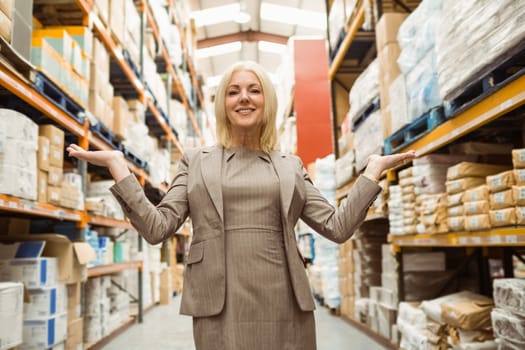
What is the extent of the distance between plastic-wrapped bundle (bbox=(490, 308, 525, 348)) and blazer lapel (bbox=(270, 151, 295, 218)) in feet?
5.06

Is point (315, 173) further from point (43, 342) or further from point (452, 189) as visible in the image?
point (43, 342)

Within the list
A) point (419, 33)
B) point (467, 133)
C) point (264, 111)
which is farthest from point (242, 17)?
point (264, 111)

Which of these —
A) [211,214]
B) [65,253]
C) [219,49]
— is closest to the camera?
[211,214]

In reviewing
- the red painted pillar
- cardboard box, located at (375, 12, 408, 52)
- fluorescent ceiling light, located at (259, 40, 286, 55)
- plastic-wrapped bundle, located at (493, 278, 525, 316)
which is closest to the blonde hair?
plastic-wrapped bundle, located at (493, 278, 525, 316)

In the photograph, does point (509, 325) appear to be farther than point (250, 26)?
No

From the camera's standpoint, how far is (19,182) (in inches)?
112

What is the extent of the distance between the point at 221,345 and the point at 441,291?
3140 mm

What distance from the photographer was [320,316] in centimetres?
622

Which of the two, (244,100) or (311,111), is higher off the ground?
(311,111)

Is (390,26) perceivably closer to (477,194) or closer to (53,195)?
(477,194)

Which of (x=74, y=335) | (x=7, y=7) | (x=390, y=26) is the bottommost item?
(x=74, y=335)

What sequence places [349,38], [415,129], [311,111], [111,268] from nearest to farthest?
1. [415,129]
2. [111,268]
3. [349,38]
4. [311,111]

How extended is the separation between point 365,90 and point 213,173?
3.42m

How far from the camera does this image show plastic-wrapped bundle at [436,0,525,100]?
2211 mm
